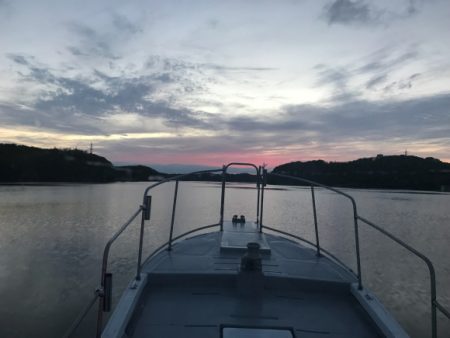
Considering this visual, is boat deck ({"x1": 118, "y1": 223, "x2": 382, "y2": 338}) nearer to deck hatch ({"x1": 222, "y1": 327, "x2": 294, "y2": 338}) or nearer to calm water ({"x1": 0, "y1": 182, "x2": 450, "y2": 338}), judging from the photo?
deck hatch ({"x1": 222, "y1": 327, "x2": 294, "y2": 338})

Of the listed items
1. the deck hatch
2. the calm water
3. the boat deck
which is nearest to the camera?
the deck hatch

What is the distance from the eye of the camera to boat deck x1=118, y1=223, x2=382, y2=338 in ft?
11.1

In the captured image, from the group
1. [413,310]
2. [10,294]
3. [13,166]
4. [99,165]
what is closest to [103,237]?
[10,294]

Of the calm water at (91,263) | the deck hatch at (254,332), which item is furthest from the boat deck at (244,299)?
the calm water at (91,263)

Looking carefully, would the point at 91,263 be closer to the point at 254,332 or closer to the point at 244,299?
the point at 244,299

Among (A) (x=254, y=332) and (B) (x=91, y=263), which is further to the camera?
(B) (x=91, y=263)

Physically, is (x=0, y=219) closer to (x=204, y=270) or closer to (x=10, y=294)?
(x=10, y=294)

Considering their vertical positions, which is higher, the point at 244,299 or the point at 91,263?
the point at 244,299

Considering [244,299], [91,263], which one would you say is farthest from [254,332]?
[91,263]

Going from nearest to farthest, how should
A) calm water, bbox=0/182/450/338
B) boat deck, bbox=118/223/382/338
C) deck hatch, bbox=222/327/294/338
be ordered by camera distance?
1. deck hatch, bbox=222/327/294/338
2. boat deck, bbox=118/223/382/338
3. calm water, bbox=0/182/450/338

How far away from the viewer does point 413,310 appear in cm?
879

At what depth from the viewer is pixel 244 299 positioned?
155 inches

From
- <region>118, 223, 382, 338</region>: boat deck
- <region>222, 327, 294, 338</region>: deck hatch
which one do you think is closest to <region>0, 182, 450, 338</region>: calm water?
<region>118, 223, 382, 338</region>: boat deck

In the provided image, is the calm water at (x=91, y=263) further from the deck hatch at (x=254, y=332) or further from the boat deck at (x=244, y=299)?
the deck hatch at (x=254, y=332)
